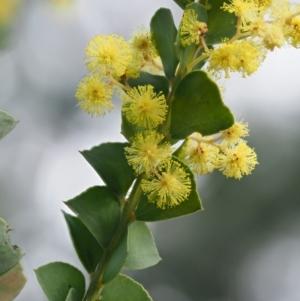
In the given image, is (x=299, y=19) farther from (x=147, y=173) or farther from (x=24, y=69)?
(x=24, y=69)

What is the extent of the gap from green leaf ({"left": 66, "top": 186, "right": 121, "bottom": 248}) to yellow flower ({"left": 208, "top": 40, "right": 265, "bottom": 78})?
0.55 ft

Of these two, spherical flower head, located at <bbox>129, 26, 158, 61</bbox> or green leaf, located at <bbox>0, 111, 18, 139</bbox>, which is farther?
spherical flower head, located at <bbox>129, 26, 158, 61</bbox>

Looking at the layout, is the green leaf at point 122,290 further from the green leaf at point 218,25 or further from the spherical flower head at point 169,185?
the green leaf at point 218,25

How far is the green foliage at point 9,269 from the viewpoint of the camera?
52 cm

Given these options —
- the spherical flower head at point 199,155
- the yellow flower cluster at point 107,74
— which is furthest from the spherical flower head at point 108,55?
the spherical flower head at point 199,155

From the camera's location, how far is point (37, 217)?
3211 millimetres

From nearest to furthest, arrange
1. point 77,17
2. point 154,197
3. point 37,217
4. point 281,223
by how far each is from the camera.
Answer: point 154,197 → point 37,217 → point 77,17 → point 281,223

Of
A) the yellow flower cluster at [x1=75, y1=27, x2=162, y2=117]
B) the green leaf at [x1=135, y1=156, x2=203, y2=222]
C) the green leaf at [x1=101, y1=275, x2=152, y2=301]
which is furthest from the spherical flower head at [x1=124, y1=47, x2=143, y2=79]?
the green leaf at [x1=101, y1=275, x2=152, y2=301]

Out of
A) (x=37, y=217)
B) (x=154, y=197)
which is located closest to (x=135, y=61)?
(x=154, y=197)

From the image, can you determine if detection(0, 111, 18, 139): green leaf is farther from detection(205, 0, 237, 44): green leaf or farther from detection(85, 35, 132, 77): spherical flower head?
detection(205, 0, 237, 44): green leaf

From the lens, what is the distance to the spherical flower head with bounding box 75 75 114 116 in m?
0.57

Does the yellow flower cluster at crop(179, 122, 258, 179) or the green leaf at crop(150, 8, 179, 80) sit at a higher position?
the green leaf at crop(150, 8, 179, 80)

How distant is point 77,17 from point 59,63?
446mm

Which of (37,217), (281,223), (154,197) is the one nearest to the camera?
(154,197)
